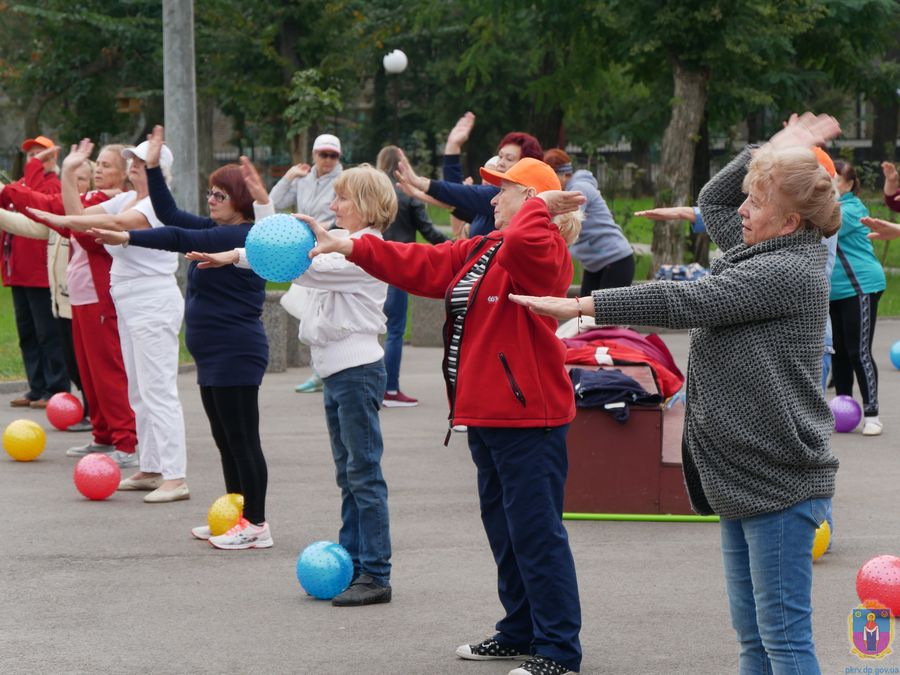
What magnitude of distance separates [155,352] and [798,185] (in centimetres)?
516

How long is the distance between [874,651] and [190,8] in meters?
12.8

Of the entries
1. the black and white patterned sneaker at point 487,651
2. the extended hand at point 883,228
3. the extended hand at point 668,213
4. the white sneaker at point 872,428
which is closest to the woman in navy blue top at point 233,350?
the black and white patterned sneaker at point 487,651

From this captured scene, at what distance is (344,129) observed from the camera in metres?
50.9

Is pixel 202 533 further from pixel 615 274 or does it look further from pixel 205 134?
pixel 205 134

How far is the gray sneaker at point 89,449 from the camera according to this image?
32.9ft

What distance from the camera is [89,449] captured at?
10133 millimetres

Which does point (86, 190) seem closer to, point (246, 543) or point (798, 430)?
point (246, 543)

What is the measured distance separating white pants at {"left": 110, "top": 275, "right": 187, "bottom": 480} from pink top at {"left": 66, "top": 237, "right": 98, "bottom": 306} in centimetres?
96

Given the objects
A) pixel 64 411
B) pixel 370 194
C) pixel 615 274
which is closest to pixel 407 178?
pixel 370 194

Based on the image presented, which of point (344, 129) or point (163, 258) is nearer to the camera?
point (163, 258)

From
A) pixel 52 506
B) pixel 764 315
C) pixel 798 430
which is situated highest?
pixel 764 315

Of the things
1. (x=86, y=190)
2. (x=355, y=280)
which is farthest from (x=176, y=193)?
(x=355, y=280)

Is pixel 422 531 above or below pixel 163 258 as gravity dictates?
below

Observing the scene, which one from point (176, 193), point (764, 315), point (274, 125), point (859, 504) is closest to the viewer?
point (764, 315)
